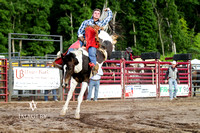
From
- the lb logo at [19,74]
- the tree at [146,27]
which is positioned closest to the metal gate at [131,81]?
the lb logo at [19,74]

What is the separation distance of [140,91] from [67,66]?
10.3m

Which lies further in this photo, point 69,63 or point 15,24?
point 15,24

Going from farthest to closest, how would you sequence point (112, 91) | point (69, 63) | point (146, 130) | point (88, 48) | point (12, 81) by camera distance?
point (112, 91) < point (12, 81) < point (88, 48) < point (69, 63) < point (146, 130)

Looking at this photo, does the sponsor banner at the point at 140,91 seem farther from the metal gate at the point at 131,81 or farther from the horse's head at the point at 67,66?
the horse's head at the point at 67,66

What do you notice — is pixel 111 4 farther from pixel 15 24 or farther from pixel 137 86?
pixel 137 86

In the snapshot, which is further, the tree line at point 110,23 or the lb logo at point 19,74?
the tree line at point 110,23

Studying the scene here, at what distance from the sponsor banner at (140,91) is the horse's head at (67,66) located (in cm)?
958

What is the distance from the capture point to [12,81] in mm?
15477

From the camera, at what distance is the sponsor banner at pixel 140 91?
1702 centimetres

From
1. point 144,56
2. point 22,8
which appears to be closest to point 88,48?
point 144,56

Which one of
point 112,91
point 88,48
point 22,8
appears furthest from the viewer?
point 22,8

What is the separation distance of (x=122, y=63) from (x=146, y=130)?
36.4 feet

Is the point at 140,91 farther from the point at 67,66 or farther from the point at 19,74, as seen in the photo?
the point at 67,66

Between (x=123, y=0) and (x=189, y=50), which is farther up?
(x=123, y=0)
